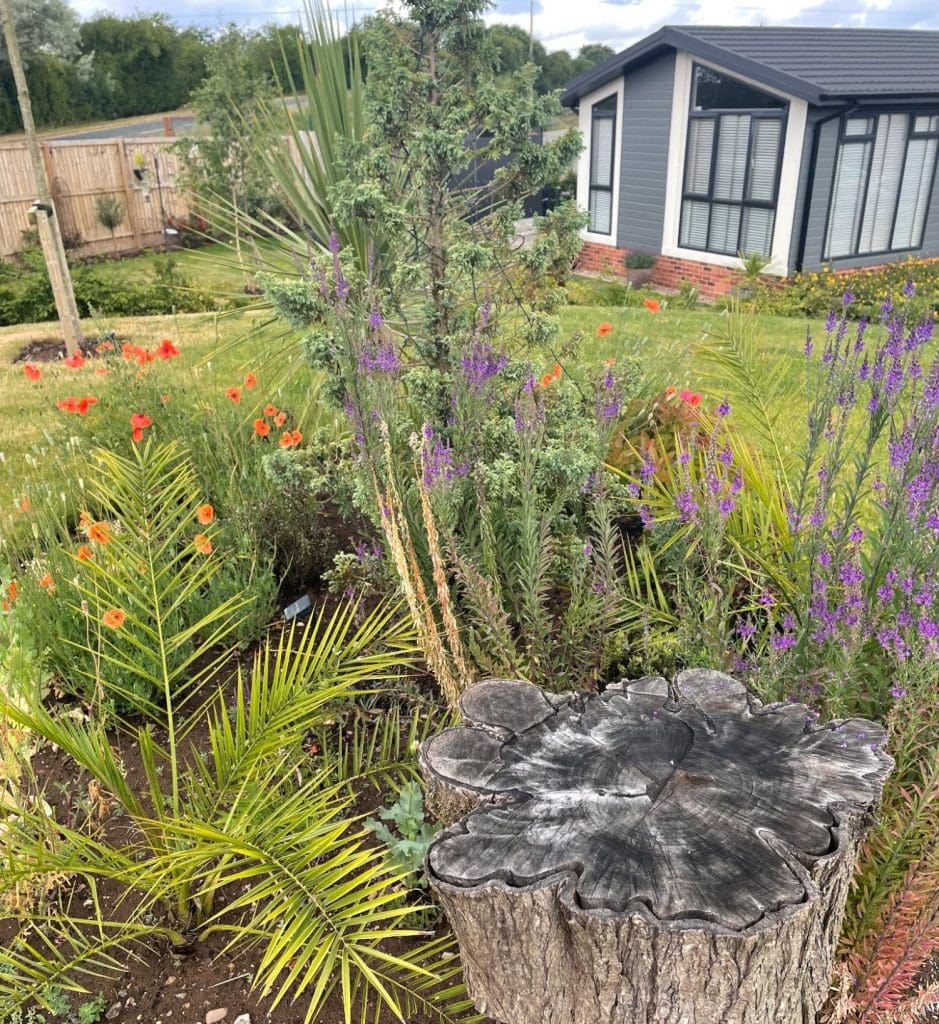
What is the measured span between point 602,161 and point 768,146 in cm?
389

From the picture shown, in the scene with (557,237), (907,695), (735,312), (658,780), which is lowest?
(658,780)

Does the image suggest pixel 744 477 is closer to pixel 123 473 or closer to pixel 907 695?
pixel 907 695

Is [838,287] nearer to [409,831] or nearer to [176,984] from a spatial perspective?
[409,831]

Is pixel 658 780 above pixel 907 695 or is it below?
below

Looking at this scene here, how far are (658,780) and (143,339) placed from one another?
23.6ft

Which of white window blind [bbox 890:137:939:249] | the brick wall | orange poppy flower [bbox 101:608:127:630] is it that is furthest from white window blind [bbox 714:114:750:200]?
orange poppy flower [bbox 101:608:127:630]

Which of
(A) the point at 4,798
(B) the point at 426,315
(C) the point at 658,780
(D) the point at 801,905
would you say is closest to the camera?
(D) the point at 801,905

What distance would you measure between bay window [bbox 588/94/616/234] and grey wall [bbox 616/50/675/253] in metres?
0.39

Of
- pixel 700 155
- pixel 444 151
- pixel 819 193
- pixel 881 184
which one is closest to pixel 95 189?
pixel 700 155

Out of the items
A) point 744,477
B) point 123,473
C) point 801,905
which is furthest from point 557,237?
point 801,905

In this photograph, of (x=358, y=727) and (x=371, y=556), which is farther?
(x=371, y=556)

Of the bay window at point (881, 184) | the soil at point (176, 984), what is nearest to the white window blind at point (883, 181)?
the bay window at point (881, 184)

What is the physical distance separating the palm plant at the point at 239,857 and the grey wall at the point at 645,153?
13327 mm

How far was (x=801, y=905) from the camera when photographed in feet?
4.78
